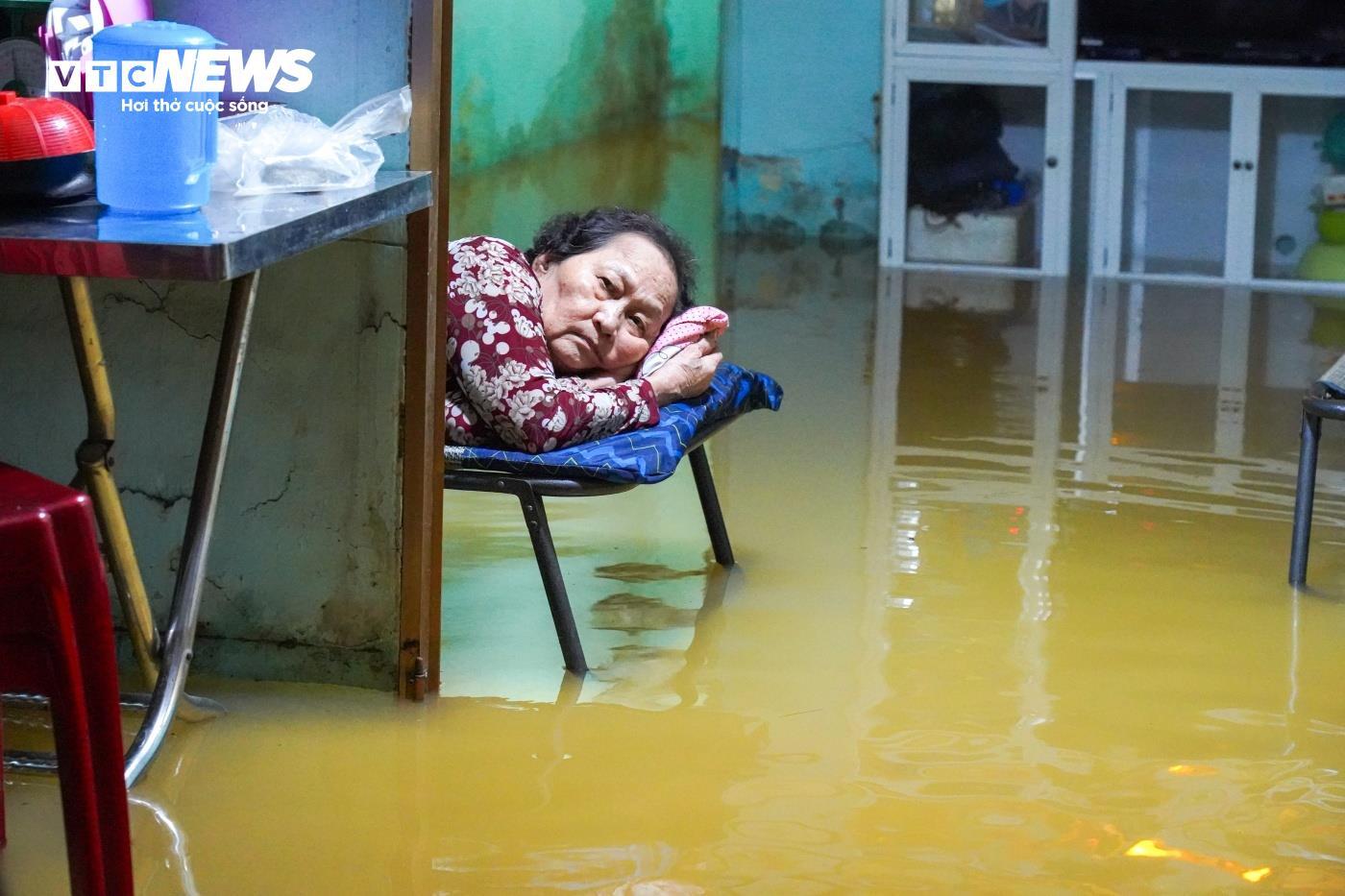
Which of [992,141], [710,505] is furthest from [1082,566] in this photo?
[992,141]

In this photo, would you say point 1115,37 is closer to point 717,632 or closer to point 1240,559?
point 1240,559

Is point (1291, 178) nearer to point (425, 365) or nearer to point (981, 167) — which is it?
point (981, 167)

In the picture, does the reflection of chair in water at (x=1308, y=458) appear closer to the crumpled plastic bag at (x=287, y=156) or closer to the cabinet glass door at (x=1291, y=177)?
the crumpled plastic bag at (x=287, y=156)

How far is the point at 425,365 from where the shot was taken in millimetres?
2766

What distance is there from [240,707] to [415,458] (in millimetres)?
502

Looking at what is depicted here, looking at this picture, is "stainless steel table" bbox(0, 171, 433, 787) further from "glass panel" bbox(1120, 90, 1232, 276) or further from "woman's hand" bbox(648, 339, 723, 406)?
"glass panel" bbox(1120, 90, 1232, 276)

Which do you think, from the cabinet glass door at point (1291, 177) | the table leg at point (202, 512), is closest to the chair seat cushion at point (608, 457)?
the table leg at point (202, 512)

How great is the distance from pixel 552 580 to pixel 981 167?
223 inches

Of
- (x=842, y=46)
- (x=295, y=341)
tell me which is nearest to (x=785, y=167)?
(x=842, y=46)

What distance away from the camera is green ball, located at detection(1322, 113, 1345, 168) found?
774 cm

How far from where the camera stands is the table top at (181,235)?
188 cm

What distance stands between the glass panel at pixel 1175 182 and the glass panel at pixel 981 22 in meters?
0.58

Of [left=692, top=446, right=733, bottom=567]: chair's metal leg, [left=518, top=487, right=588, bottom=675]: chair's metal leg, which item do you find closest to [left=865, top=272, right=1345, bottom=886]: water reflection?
[left=692, top=446, right=733, bottom=567]: chair's metal leg

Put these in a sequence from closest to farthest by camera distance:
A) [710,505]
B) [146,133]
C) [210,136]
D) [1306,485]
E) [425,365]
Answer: [146,133] < [210,136] < [425,365] < [1306,485] < [710,505]
